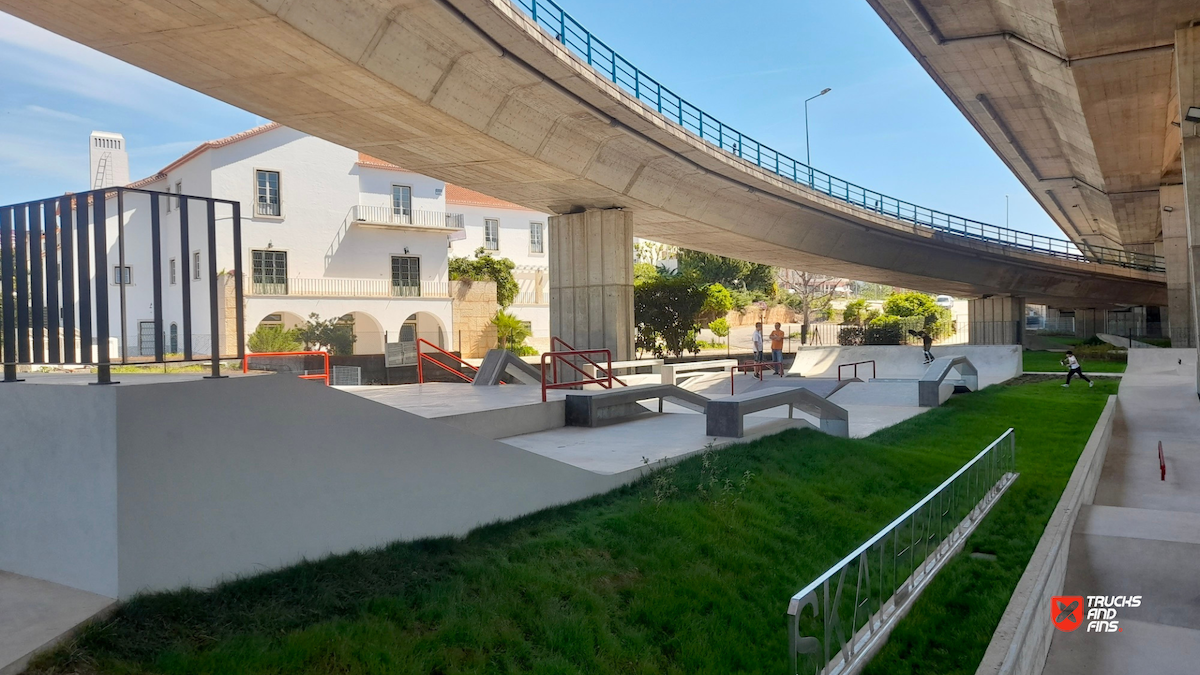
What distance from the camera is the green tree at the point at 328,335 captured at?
32938 millimetres

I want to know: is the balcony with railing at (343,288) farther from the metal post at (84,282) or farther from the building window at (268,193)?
the metal post at (84,282)

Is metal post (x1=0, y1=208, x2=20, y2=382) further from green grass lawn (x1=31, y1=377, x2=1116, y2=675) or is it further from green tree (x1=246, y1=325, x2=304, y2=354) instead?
green tree (x1=246, y1=325, x2=304, y2=354)

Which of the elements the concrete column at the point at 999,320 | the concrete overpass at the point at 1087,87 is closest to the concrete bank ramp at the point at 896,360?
the concrete overpass at the point at 1087,87

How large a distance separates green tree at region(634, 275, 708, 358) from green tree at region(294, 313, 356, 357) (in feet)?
41.0

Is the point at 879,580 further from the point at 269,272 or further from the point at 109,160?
the point at 269,272

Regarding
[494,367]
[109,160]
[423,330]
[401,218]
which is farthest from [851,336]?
[109,160]

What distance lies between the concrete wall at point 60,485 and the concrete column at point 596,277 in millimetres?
18528

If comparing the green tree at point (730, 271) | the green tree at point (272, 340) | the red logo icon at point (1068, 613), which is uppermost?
the green tree at point (730, 271)

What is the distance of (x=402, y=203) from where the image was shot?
126ft

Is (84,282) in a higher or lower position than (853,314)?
lower

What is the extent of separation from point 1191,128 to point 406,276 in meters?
30.5

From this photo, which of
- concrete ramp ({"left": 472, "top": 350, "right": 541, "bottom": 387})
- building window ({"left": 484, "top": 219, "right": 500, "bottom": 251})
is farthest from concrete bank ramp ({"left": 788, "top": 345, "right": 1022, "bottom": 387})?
building window ({"left": 484, "top": 219, "right": 500, "bottom": 251})

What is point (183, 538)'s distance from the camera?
4.71 m

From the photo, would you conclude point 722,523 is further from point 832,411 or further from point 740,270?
point 740,270
